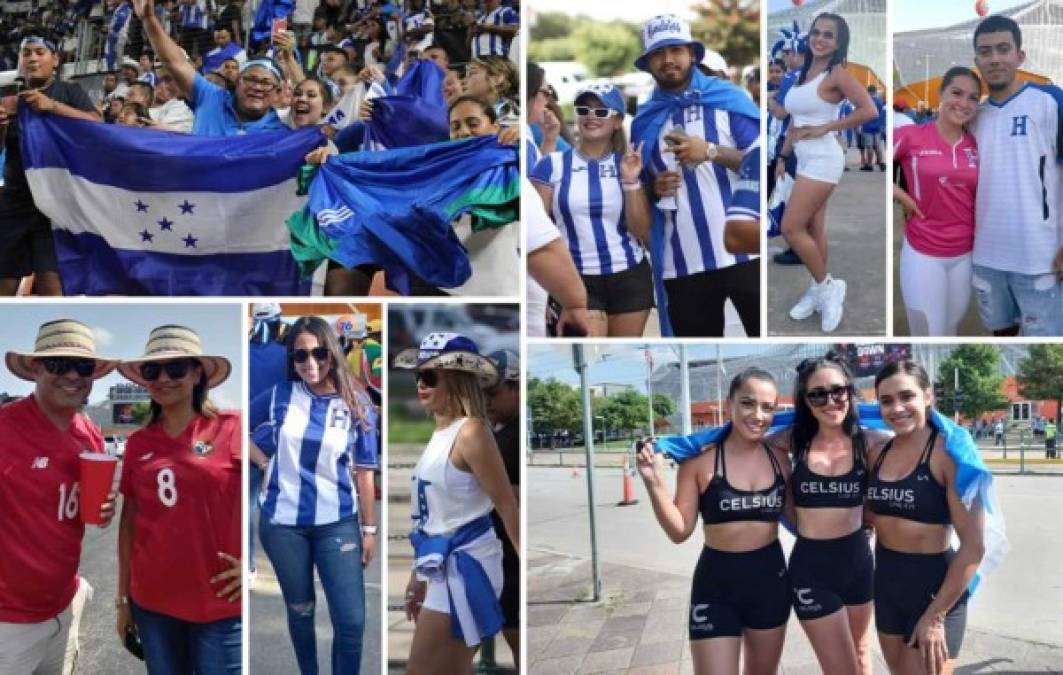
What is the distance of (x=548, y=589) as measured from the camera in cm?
369

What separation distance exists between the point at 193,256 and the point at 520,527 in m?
1.85

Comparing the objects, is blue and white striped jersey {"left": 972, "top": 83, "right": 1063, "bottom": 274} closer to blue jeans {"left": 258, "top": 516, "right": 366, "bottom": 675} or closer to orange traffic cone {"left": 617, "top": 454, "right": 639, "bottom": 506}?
orange traffic cone {"left": 617, "top": 454, "right": 639, "bottom": 506}

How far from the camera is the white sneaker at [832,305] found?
3.59 meters

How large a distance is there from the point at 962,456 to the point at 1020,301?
2.28ft

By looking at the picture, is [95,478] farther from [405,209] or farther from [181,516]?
[405,209]

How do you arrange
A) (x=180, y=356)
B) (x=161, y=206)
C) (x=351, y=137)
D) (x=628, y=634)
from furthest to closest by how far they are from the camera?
(x=161, y=206) < (x=351, y=137) < (x=180, y=356) < (x=628, y=634)

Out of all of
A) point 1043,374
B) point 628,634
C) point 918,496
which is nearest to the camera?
point 918,496

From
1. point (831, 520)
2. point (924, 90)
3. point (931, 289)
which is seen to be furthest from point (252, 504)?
point (924, 90)

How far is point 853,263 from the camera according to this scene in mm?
3602

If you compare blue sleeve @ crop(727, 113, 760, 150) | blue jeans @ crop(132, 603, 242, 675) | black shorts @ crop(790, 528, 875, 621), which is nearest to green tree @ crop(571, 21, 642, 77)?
blue sleeve @ crop(727, 113, 760, 150)

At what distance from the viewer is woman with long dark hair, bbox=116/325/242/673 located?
12.2 feet

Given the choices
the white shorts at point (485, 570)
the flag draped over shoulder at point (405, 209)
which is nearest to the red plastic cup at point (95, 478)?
the flag draped over shoulder at point (405, 209)

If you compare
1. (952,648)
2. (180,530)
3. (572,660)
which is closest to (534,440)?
(572,660)

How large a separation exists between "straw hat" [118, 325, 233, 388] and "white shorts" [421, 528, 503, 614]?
1.20 meters
